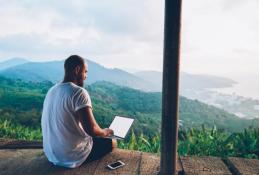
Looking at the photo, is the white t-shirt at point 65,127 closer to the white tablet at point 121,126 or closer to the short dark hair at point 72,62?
the short dark hair at point 72,62

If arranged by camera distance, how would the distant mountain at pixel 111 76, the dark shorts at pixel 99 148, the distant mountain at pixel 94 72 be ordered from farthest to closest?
the distant mountain at pixel 94 72
the distant mountain at pixel 111 76
the dark shorts at pixel 99 148

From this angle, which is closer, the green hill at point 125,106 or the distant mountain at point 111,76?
the green hill at point 125,106

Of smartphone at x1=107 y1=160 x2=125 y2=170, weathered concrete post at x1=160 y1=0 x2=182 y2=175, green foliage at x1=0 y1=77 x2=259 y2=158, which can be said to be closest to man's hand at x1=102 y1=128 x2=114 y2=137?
smartphone at x1=107 y1=160 x2=125 y2=170

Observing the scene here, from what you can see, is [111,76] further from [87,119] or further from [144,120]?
[87,119]

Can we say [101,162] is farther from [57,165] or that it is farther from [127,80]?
[127,80]

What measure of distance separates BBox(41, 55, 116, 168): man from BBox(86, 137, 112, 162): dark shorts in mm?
135

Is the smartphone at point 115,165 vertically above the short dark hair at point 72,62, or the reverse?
the short dark hair at point 72,62

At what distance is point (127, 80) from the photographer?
142ft

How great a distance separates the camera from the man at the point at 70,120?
311 centimetres

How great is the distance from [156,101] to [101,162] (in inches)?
802

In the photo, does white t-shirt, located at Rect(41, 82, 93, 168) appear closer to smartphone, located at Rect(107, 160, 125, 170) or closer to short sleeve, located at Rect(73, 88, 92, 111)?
short sleeve, located at Rect(73, 88, 92, 111)

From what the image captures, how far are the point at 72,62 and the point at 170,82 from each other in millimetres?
960

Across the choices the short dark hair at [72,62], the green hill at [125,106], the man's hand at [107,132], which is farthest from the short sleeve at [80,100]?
the green hill at [125,106]

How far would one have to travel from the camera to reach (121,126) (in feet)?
11.7
